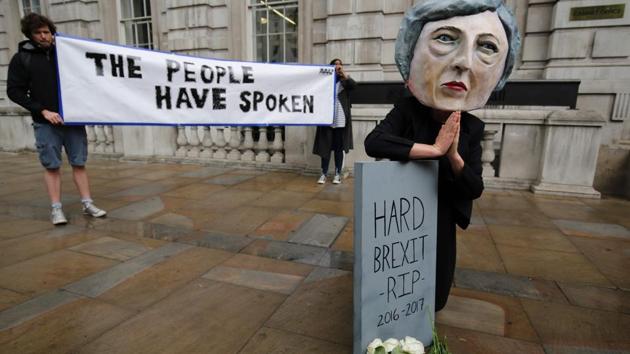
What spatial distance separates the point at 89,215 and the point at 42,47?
181 centimetres

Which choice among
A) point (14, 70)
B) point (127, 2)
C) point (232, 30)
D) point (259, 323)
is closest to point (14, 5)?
point (127, 2)

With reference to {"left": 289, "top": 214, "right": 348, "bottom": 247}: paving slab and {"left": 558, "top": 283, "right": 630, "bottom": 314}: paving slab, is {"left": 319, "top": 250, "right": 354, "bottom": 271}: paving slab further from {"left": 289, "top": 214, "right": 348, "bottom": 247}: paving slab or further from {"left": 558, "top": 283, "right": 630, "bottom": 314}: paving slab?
{"left": 558, "top": 283, "right": 630, "bottom": 314}: paving slab

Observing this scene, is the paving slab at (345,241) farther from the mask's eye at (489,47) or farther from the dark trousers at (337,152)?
the dark trousers at (337,152)

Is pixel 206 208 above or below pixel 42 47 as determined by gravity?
below

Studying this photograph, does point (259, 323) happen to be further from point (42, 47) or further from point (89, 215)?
point (42, 47)

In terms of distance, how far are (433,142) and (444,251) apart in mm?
622

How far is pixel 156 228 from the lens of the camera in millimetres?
3592

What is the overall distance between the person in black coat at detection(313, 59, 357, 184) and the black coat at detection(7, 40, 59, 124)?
3516 mm

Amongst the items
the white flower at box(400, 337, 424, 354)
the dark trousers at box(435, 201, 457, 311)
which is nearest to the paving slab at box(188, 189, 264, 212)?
the dark trousers at box(435, 201, 457, 311)

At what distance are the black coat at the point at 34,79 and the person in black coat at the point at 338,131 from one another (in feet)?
11.5

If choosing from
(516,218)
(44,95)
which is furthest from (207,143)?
(516,218)

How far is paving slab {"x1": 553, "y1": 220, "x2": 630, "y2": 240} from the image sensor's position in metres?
3.59

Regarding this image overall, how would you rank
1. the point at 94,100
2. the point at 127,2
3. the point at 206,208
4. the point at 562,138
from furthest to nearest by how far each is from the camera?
the point at 127,2 < the point at 562,138 < the point at 206,208 < the point at 94,100

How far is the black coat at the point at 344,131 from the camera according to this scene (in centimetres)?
561
